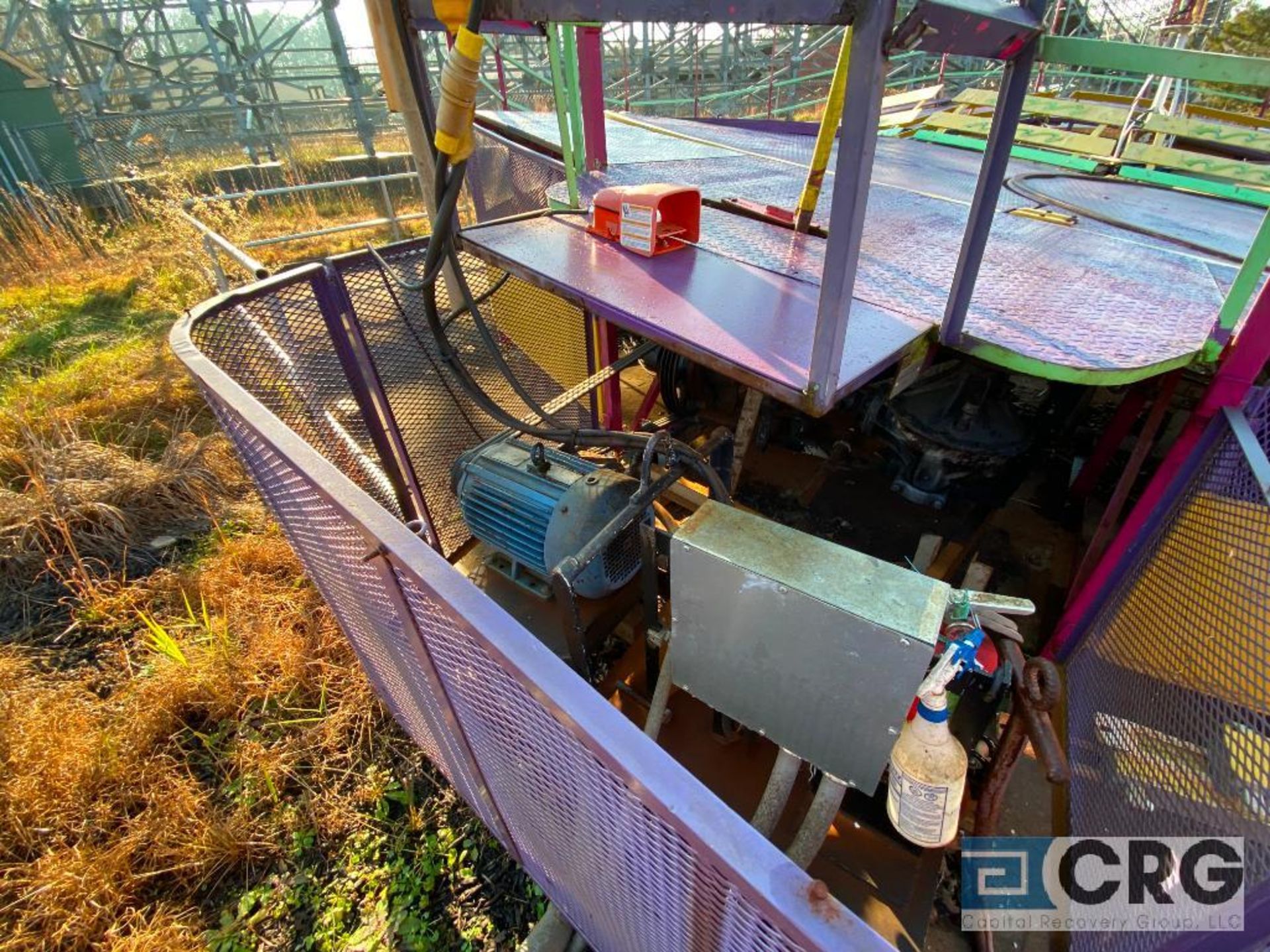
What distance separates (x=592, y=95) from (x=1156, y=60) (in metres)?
2.81

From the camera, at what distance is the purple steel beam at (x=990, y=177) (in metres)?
1.44

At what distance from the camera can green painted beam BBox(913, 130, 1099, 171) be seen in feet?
14.2

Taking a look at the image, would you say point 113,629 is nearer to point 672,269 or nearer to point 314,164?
point 672,269

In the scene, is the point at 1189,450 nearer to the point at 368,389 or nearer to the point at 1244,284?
the point at 1244,284

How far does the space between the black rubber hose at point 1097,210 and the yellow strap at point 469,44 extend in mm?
3276

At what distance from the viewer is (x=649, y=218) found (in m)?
2.38

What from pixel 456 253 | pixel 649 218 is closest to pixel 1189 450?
pixel 649 218

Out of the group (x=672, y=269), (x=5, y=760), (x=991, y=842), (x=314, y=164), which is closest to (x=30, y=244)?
(x=314, y=164)

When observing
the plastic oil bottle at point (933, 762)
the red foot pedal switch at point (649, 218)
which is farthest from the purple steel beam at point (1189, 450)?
the red foot pedal switch at point (649, 218)

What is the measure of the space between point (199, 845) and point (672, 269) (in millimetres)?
2712

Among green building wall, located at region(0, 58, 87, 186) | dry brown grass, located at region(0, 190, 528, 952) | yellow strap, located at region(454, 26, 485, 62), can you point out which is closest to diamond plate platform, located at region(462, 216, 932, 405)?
yellow strap, located at region(454, 26, 485, 62)

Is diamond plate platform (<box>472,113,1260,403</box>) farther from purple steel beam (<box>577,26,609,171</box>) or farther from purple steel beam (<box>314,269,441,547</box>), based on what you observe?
purple steel beam (<box>314,269,441,547</box>)

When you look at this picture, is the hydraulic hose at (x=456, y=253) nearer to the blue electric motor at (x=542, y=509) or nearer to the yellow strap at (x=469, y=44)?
the yellow strap at (x=469, y=44)
